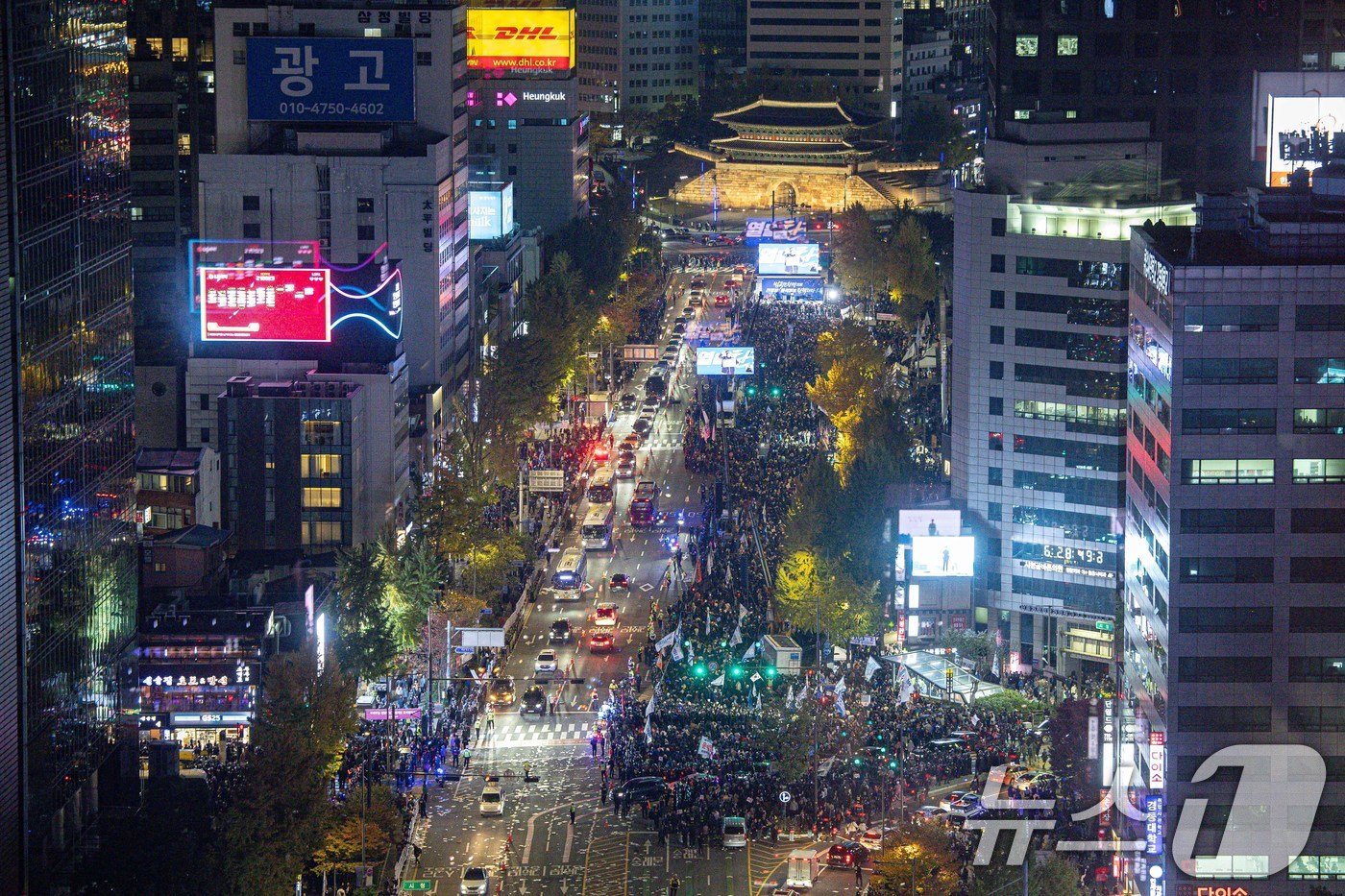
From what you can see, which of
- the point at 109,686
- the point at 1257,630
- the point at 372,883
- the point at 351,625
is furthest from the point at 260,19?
the point at 1257,630

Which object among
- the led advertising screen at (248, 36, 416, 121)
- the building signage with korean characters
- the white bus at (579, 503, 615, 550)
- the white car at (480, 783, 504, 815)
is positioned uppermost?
the led advertising screen at (248, 36, 416, 121)

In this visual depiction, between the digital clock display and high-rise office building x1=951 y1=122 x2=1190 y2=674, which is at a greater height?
high-rise office building x1=951 y1=122 x2=1190 y2=674

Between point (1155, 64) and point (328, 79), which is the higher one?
point (1155, 64)

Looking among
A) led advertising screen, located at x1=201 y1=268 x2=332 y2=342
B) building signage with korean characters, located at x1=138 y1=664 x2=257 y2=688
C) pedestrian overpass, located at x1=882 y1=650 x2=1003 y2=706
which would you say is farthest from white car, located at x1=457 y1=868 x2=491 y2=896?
led advertising screen, located at x1=201 y1=268 x2=332 y2=342

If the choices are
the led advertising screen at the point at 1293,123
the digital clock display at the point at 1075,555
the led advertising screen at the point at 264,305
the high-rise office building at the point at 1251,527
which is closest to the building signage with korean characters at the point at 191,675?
the led advertising screen at the point at 264,305

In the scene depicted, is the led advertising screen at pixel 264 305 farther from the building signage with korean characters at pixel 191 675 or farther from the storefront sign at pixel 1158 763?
the storefront sign at pixel 1158 763

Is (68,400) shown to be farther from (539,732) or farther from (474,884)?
(539,732)

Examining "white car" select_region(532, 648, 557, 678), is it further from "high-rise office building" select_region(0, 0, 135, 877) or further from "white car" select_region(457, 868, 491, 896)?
"white car" select_region(457, 868, 491, 896)

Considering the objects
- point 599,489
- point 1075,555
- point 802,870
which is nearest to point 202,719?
point 802,870
